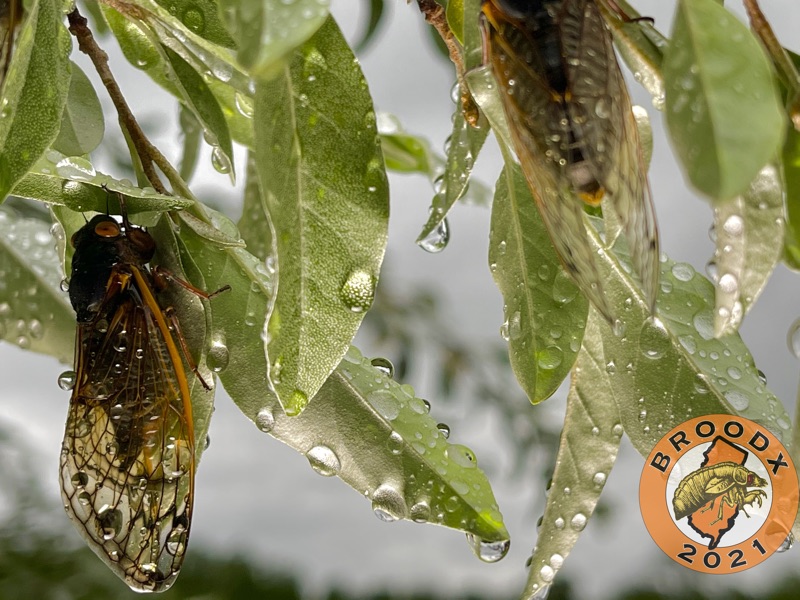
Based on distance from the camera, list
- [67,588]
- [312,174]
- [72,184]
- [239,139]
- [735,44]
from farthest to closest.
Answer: [67,588] < [239,139] < [72,184] < [312,174] < [735,44]

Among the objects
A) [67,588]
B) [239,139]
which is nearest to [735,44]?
[239,139]

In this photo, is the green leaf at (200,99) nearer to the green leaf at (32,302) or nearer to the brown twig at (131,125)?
the brown twig at (131,125)

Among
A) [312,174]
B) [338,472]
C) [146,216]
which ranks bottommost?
[338,472]

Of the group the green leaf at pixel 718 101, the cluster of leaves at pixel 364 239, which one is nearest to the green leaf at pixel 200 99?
the cluster of leaves at pixel 364 239

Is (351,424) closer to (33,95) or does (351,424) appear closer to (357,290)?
(357,290)

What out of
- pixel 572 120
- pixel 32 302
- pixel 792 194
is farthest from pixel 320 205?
pixel 32 302

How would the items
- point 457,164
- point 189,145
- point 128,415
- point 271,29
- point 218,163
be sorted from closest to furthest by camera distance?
point 271,29
point 457,164
point 128,415
point 218,163
point 189,145

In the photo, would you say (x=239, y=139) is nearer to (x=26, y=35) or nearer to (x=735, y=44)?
(x=26, y=35)
